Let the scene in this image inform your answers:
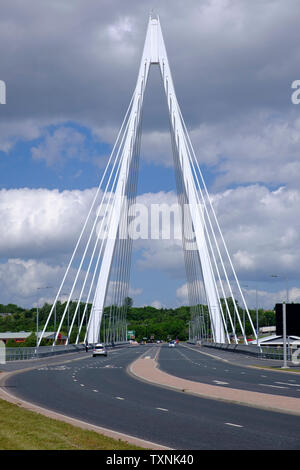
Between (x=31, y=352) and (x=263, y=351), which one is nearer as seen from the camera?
(x=263, y=351)

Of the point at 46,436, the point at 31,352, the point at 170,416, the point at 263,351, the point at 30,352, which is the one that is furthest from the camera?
the point at 31,352

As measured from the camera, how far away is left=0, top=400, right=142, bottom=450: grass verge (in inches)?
474

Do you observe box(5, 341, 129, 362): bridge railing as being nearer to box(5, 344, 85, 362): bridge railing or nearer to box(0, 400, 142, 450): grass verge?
box(5, 344, 85, 362): bridge railing

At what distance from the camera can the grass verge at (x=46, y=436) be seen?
12.0 meters

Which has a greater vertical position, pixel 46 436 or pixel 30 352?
pixel 46 436

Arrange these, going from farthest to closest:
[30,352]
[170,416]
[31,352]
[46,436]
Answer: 1. [31,352]
2. [30,352]
3. [170,416]
4. [46,436]

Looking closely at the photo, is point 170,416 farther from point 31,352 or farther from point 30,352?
point 31,352

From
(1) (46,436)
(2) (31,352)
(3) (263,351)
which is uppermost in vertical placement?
(1) (46,436)

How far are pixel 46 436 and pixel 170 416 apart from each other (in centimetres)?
550

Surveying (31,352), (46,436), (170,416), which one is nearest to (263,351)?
(31,352)

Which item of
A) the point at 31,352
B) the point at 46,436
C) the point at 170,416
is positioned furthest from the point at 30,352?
the point at 46,436

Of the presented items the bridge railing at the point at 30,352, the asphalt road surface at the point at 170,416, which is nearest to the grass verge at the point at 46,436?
Result: the asphalt road surface at the point at 170,416

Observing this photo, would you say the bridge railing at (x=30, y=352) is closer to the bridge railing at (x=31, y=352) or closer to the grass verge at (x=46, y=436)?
the bridge railing at (x=31, y=352)

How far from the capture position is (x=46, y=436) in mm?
13148
